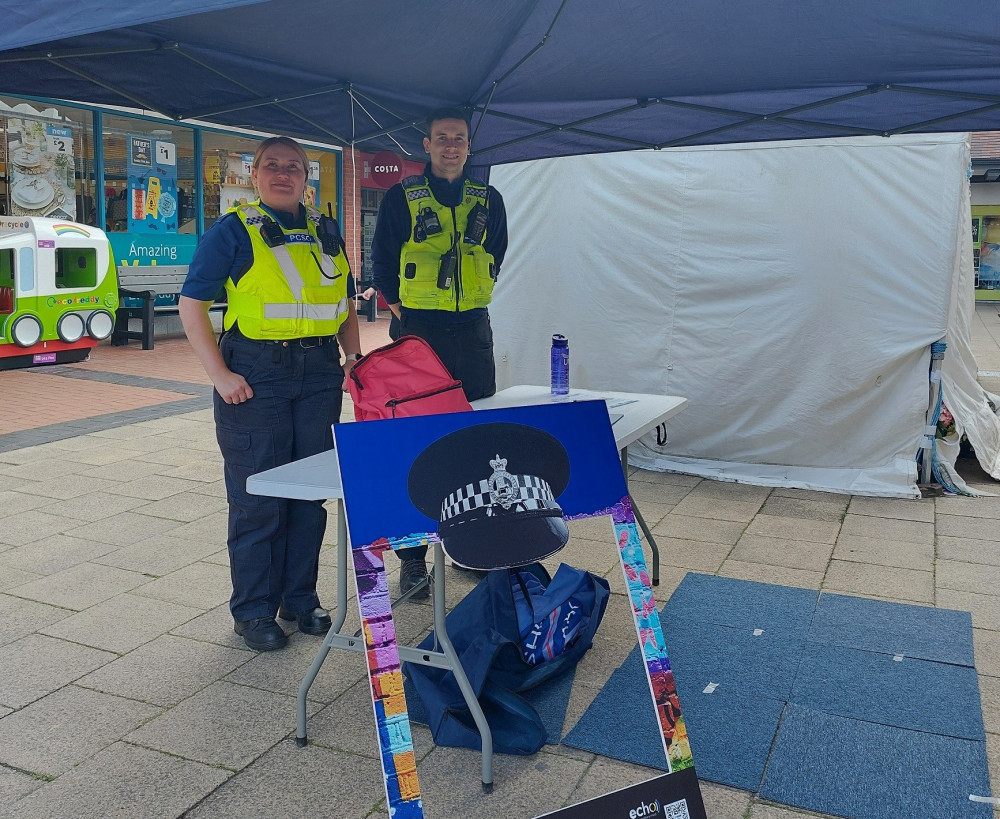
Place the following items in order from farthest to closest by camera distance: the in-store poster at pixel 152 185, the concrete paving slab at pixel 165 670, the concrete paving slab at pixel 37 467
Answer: the in-store poster at pixel 152 185 < the concrete paving slab at pixel 37 467 < the concrete paving slab at pixel 165 670

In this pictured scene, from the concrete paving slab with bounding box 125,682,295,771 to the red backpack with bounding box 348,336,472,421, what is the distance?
3.20 ft

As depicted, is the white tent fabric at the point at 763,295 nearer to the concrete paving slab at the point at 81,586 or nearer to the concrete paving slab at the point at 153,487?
the concrete paving slab at the point at 153,487

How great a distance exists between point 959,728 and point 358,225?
1447 centimetres

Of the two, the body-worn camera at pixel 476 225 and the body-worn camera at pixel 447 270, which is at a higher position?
the body-worn camera at pixel 476 225

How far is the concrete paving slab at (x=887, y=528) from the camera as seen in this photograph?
15.9ft

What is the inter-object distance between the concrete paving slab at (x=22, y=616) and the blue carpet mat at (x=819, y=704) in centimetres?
211

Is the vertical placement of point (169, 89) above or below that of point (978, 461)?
above

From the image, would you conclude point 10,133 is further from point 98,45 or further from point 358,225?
point 98,45

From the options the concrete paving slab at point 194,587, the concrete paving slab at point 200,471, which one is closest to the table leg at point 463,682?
the concrete paving slab at point 194,587

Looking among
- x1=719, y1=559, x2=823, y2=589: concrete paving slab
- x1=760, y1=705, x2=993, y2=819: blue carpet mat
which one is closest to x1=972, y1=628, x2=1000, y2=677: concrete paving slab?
x1=760, y1=705, x2=993, y2=819: blue carpet mat

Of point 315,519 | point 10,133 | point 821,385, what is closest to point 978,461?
point 821,385

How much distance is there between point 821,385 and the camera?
5680 millimetres

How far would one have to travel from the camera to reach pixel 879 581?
4.22 meters

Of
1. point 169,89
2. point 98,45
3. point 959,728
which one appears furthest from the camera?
point 169,89
